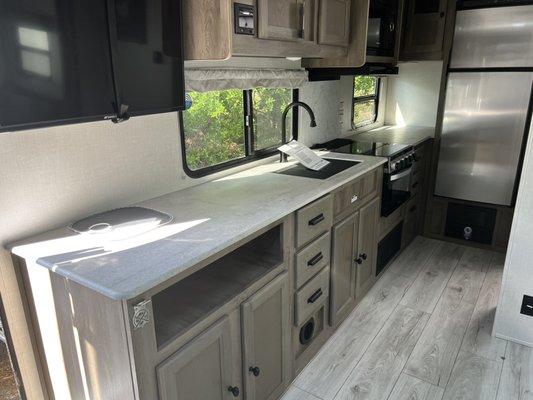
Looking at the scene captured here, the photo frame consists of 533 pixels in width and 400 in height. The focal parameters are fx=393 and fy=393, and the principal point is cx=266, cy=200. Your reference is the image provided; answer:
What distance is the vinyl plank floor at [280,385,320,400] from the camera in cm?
192

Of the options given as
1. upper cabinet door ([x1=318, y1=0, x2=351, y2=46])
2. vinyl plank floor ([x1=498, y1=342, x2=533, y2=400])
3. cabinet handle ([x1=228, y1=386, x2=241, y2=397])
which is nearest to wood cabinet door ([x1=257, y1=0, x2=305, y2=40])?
upper cabinet door ([x1=318, y1=0, x2=351, y2=46])

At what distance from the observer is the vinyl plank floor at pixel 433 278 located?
2.72 metres

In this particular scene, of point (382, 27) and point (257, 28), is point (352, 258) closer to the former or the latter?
point (257, 28)

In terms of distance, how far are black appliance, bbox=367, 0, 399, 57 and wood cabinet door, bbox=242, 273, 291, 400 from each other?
1.91 m

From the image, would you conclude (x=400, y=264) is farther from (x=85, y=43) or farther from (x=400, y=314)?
(x=85, y=43)

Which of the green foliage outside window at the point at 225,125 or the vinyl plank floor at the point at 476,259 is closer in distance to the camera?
the green foliage outside window at the point at 225,125

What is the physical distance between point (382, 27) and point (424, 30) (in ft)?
2.09

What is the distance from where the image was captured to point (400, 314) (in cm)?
258

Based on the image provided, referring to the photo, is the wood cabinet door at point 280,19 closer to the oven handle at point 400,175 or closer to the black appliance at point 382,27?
the black appliance at point 382,27

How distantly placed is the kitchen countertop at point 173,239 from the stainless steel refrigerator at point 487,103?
6.08 ft

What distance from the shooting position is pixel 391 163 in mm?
2703

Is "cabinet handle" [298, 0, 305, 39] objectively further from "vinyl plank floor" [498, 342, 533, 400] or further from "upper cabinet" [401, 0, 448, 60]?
"vinyl plank floor" [498, 342, 533, 400]

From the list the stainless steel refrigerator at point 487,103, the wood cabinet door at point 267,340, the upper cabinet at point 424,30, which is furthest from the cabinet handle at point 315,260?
the upper cabinet at point 424,30

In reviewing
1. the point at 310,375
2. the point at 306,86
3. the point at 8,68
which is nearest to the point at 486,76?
the point at 306,86
